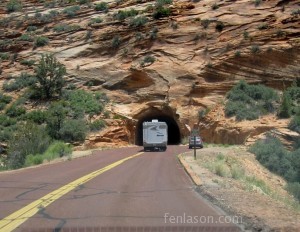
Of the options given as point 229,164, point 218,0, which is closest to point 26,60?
point 218,0

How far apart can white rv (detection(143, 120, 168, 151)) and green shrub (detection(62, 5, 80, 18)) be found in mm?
30594

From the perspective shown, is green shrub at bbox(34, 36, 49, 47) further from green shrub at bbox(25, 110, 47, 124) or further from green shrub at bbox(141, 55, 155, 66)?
A: green shrub at bbox(141, 55, 155, 66)

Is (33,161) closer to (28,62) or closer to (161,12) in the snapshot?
(28,62)

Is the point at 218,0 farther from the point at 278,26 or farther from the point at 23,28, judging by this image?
the point at 23,28

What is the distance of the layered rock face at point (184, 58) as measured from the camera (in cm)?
4956

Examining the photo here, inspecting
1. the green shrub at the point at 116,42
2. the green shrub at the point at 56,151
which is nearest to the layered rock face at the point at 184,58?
the green shrub at the point at 116,42

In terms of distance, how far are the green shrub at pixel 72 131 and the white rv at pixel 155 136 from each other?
23.0 feet

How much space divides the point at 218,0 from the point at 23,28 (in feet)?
90.6

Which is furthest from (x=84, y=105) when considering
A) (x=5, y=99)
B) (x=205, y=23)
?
(x=205, y=23)

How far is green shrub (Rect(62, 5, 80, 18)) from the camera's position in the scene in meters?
66.2

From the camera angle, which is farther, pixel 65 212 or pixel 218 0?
pixel 218 0

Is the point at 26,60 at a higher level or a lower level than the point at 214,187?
higher

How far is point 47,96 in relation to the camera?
5388 centimetres

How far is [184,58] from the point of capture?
174 ft
